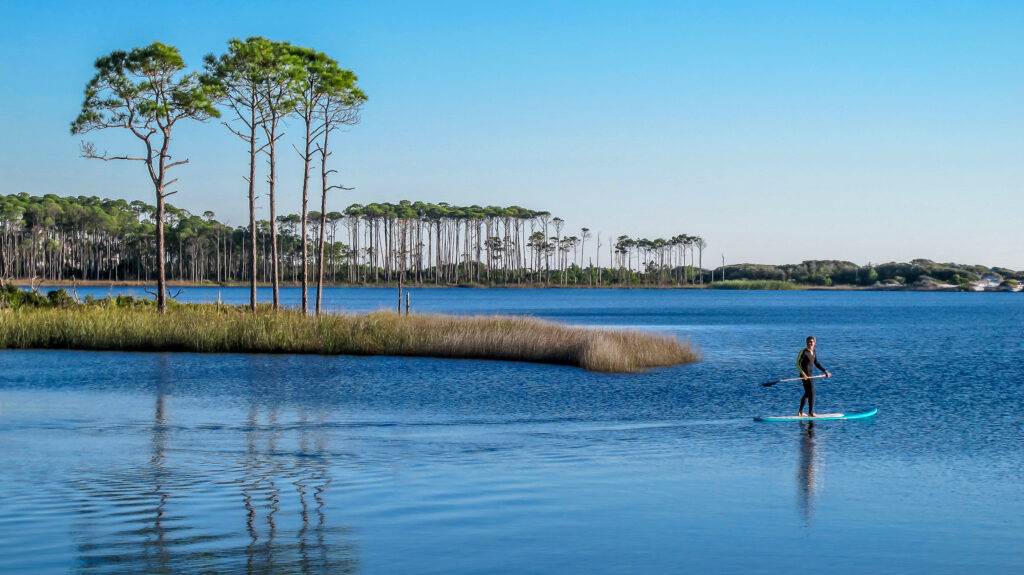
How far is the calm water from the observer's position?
27.5 feet

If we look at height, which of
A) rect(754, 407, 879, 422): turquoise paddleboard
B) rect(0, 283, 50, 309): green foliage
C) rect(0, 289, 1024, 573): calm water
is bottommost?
rect(754, 407, 879, 422): turquoise paddleboard

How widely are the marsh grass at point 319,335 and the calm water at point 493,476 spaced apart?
598 cm

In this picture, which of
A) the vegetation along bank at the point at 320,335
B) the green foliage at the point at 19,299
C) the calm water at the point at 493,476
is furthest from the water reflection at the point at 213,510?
the green foliage at the point at 19,299

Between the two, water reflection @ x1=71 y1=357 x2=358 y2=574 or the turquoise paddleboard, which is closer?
water reflection @ x1=71 y1=357 x2=358 y2=574

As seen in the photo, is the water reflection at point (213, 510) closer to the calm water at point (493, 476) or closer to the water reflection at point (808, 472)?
the calm water at point (493, 476)

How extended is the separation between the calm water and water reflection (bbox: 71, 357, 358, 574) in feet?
0.13

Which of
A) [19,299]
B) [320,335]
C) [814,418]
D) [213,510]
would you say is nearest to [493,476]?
[213,510]

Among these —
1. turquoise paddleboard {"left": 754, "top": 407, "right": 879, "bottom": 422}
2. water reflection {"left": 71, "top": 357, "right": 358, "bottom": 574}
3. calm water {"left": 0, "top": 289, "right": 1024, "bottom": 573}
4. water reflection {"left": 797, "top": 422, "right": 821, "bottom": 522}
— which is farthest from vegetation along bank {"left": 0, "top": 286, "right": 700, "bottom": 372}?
water reflection {"left": 71, "top": 357, "right": 358, "bottom": 574}

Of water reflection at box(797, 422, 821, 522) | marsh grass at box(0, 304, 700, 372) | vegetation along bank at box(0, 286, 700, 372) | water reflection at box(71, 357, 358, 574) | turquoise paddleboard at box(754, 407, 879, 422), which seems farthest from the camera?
marsh grass at box(0, 304, 700, 372)

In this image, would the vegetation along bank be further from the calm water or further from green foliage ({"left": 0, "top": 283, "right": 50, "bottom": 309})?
the calm water

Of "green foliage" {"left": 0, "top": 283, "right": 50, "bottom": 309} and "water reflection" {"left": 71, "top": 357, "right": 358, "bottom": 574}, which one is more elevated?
"green foliage" {"left": 0, "top": 283, "right": 50, "bottom": 309}

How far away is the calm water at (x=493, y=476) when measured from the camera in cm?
838

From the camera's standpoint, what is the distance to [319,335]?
34.0 m

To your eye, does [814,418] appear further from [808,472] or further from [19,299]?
[19,299]
